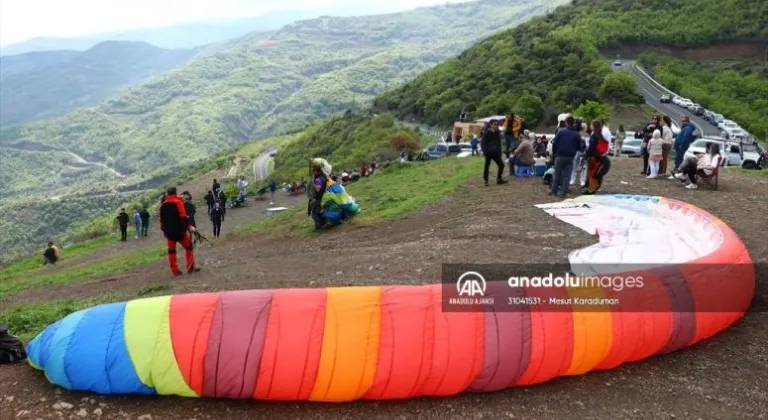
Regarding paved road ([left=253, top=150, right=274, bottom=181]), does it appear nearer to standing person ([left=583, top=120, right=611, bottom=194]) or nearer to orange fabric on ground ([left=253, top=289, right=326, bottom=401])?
standing person ([left=583, top=120, right=611, bottom=194])

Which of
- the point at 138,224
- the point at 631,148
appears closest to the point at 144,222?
the point at 138,224

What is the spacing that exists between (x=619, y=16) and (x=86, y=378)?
280ft

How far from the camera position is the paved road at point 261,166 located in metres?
67.1

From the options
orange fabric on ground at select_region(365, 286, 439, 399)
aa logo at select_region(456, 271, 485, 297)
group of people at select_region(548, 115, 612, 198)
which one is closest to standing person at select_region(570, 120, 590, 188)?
group of people at select_region(548, 115, 612, 198)

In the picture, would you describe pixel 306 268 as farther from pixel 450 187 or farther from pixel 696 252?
pixel 450 187

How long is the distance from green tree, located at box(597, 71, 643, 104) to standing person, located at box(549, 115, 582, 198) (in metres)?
36.9

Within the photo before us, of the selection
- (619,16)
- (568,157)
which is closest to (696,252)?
(568,157)

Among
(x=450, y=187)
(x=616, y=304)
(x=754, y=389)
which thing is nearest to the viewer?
(x=754, y=389)

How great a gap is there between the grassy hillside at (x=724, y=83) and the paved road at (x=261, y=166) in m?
43.1

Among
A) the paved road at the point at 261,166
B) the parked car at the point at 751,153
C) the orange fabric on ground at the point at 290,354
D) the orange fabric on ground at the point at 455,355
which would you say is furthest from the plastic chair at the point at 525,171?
the paved road at the point at 261,166

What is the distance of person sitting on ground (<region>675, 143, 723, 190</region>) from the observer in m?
13.0

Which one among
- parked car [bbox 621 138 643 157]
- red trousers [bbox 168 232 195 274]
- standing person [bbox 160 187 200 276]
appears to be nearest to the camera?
standing person [bbox 160 187 200 276]

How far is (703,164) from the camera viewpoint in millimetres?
13086

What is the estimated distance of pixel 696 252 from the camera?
22.7 feet
